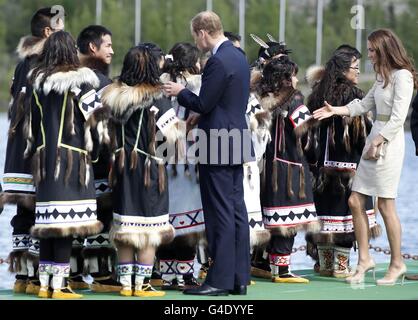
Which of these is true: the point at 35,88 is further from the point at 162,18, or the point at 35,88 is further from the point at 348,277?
the point at 162,18

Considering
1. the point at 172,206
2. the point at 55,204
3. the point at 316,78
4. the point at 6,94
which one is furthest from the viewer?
the point at 6,94

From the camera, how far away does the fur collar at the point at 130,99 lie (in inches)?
344

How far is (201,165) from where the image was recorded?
8.79 metres

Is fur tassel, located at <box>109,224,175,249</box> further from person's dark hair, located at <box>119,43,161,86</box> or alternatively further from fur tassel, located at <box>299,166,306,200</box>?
fur tassel, located at <box>299,166,306,200</box>

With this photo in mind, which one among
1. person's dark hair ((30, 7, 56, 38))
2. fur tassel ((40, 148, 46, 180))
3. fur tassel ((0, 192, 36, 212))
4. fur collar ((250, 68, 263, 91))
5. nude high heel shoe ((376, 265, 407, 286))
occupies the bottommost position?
nude high heel shoe ((376, 265, 407, 286))

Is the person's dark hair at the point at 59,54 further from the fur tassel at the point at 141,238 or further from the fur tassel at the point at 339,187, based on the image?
the fur tassel at the point at 339,187

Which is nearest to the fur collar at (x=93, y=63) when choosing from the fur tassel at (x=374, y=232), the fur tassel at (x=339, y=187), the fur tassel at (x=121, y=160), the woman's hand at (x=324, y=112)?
the fur tassel at (x=121, y=160)

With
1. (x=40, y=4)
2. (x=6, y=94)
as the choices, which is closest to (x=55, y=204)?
(x=6, y=94)

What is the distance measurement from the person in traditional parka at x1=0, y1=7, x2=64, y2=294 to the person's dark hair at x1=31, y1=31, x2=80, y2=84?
0.40 meters

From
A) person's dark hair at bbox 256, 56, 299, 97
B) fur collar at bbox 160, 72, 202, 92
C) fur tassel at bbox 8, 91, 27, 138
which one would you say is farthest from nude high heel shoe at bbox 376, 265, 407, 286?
fur tassel at bbox 8, 91, 27, 138

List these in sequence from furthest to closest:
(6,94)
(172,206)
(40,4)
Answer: (40,4), (6,94), (172,206)

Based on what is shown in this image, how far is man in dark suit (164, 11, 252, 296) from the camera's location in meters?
8.58

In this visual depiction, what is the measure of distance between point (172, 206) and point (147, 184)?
58 centimetres
